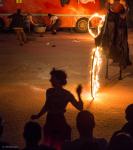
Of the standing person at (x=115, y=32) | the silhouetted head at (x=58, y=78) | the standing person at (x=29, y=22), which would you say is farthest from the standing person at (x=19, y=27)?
the silhouetted head at (x=58, y=78)

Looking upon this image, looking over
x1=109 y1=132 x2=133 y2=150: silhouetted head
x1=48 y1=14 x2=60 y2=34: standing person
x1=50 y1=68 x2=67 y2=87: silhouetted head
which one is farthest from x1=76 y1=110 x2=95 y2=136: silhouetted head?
x1=48 y1=14 x2=60 y2=34: standing person

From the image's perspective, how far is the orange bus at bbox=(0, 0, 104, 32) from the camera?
99.1 ft

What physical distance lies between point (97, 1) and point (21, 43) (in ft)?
25.4

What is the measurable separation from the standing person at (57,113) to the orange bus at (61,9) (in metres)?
22.8

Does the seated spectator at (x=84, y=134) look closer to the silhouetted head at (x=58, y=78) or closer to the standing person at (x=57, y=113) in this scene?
the standing person at (x=57, y=113)

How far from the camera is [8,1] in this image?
3008 cm

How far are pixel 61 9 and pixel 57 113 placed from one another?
2325 cm

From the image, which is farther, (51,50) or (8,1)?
(8,1)

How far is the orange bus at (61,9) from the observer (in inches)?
1189

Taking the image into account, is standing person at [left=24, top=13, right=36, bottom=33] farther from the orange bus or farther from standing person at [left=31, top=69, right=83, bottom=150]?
standing person at [left=31, top=69, right=83, bottom=150]

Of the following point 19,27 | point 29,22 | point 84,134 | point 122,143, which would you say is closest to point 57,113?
point 84,134

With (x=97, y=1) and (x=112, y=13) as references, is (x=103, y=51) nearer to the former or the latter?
(x=112, y=13)

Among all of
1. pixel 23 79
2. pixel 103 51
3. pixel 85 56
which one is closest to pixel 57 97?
pixel 23 79

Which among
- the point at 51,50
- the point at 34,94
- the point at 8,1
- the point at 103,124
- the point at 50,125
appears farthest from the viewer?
the point at 8,1
